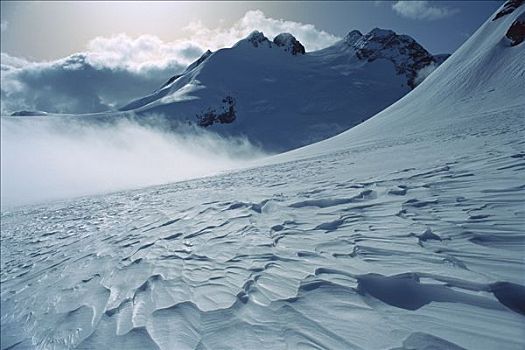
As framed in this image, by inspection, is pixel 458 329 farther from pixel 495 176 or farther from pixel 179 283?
pixel 495 176

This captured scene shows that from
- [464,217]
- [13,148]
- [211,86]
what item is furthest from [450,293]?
[211,86]

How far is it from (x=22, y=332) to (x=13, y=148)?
59.9 m

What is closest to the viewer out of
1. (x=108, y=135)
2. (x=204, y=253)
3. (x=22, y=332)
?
(x=22, y=332)

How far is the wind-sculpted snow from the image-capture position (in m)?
2.23

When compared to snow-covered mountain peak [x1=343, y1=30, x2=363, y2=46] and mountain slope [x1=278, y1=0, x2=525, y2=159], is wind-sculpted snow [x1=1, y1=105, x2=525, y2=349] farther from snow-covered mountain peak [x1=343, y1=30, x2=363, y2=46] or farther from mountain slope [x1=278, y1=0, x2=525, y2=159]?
snow-covered mountain peak [x1=343, y1=30, x2=363, y2=46]

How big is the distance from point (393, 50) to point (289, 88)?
2787 inches

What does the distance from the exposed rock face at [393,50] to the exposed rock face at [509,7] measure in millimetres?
86975

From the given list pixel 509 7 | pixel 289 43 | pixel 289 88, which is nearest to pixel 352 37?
pixel 289 43

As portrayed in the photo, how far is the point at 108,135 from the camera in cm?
6631

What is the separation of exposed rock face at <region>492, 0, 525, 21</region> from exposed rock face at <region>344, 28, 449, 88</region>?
8697 cm

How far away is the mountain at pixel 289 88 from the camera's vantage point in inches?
2980

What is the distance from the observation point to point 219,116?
79812 millimetres

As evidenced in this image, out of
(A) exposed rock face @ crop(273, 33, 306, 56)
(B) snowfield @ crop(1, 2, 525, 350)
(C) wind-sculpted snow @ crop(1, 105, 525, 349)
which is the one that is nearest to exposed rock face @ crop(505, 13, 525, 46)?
(B) snowfield @ crop(1, 2, 525, 350)

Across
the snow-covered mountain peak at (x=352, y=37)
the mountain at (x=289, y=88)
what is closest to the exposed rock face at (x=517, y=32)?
the mountain at (x=289, y=88)
